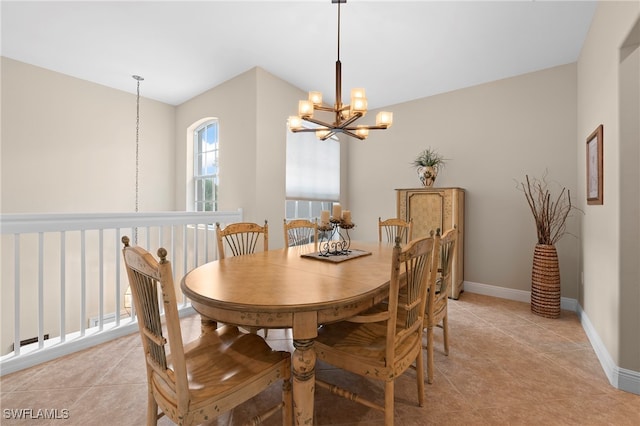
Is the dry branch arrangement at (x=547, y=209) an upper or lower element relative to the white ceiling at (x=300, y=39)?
lower

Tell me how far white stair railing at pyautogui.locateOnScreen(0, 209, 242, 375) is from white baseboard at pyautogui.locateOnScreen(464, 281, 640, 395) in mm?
3223

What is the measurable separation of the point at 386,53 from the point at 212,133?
2.77m

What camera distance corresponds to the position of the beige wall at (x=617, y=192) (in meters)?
1.71

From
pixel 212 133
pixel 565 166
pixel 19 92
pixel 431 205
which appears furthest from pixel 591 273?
pixel 19 92

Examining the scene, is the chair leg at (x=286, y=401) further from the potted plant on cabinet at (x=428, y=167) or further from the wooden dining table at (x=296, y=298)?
the potted plant on cabinet at (x=428, y=167)

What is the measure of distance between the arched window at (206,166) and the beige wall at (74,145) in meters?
0.50

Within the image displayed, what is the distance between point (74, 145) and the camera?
3.61m

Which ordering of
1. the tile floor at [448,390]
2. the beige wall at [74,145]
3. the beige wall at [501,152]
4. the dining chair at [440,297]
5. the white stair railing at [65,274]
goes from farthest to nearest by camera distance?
the beige wall at [74,145] → the beige wall at [501,152] → the white stair railing at [65,274] → the dining chair at [440,297] → the tile floor at [448,390]

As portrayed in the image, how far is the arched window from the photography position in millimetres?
4246

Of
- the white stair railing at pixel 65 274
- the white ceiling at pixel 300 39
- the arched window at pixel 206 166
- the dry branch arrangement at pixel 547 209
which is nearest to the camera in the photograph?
the white stair railing at pixel 65 274

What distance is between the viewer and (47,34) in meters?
2.71

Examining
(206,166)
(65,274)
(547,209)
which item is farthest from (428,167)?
(65,274)

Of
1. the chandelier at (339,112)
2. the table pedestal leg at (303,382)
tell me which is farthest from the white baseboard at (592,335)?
the chandelier at (339,112)

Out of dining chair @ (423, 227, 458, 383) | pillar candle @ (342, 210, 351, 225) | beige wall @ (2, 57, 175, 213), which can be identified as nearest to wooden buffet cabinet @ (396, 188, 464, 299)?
dining chair @ (423, 227, 458, 383)
